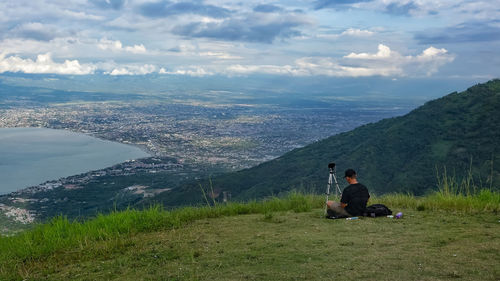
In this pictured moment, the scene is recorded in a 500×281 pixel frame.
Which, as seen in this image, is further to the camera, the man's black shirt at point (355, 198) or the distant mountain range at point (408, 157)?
the distant mountain range at point (408, 157)

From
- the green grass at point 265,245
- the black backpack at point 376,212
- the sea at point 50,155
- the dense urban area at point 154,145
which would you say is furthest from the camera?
the sea at point 50,155

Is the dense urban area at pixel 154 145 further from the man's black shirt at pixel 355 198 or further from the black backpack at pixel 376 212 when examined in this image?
the black backpack at pixel 376 212

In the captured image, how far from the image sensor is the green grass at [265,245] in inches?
205

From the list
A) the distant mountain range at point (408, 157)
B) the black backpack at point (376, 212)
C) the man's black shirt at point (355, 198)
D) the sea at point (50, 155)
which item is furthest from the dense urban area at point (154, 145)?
the distant mountain range at point (408, 157)

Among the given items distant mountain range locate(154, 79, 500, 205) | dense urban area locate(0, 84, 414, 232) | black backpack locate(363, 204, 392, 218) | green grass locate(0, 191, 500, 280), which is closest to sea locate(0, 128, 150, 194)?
dense urban area locate(0, 84, 414, 232)

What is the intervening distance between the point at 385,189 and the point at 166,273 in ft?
130

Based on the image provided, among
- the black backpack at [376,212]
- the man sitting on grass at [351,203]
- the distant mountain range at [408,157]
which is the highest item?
the man sitting on grass at [351,203]

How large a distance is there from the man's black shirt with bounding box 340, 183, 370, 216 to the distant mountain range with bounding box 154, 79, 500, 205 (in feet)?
105

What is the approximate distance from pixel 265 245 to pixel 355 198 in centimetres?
291

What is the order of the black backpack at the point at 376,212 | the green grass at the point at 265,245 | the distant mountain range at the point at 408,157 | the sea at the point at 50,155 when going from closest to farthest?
1. the green grass at the point at 265,245
2. the black backpack at the point at 376,212
3. the distant mountain range at the point at 408,157
4. the sea at the point at 50,155

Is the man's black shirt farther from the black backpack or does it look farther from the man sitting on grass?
the black backpack

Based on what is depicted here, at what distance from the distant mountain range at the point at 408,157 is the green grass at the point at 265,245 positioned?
32.2 metres

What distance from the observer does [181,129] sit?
147375 mm

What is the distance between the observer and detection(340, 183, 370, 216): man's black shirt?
8.73m
